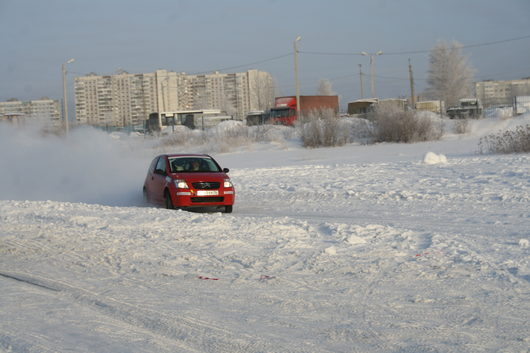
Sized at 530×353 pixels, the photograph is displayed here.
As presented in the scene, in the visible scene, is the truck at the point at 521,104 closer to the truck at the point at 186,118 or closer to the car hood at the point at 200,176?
the truck at the point at 186,118

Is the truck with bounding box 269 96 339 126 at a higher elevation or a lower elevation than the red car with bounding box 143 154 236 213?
higher

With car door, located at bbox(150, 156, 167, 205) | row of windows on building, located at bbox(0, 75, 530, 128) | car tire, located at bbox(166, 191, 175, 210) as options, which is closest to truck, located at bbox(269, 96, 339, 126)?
car door, located at bbox(150, 156, 167, 205)

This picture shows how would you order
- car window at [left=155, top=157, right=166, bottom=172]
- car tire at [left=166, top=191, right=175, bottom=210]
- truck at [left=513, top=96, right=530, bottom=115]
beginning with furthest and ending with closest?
truck at [left=513, top=96, right=530, bottom=115]
car window at [left=155, top=157, right=166, bottom=172]
car tire at [left=166, top=191, right=175, bottom=210]

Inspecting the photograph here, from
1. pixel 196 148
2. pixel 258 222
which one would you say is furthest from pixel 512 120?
pixel 258 222

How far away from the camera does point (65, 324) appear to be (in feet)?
19.7

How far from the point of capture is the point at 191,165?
16.5 meters

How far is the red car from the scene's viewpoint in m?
15.1

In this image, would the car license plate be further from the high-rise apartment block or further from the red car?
the high-rise apartment block

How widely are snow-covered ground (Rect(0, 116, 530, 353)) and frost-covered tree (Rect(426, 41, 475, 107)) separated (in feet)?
235

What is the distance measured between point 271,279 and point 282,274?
0.99 ft

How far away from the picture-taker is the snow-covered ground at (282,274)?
219 inches

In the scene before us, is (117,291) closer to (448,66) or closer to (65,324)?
(65,324)

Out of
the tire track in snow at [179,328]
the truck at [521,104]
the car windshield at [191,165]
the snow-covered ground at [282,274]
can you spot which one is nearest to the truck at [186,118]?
the truck at [521,104]

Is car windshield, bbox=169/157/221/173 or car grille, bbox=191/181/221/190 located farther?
car windshield, bbox=169/157/221/173
